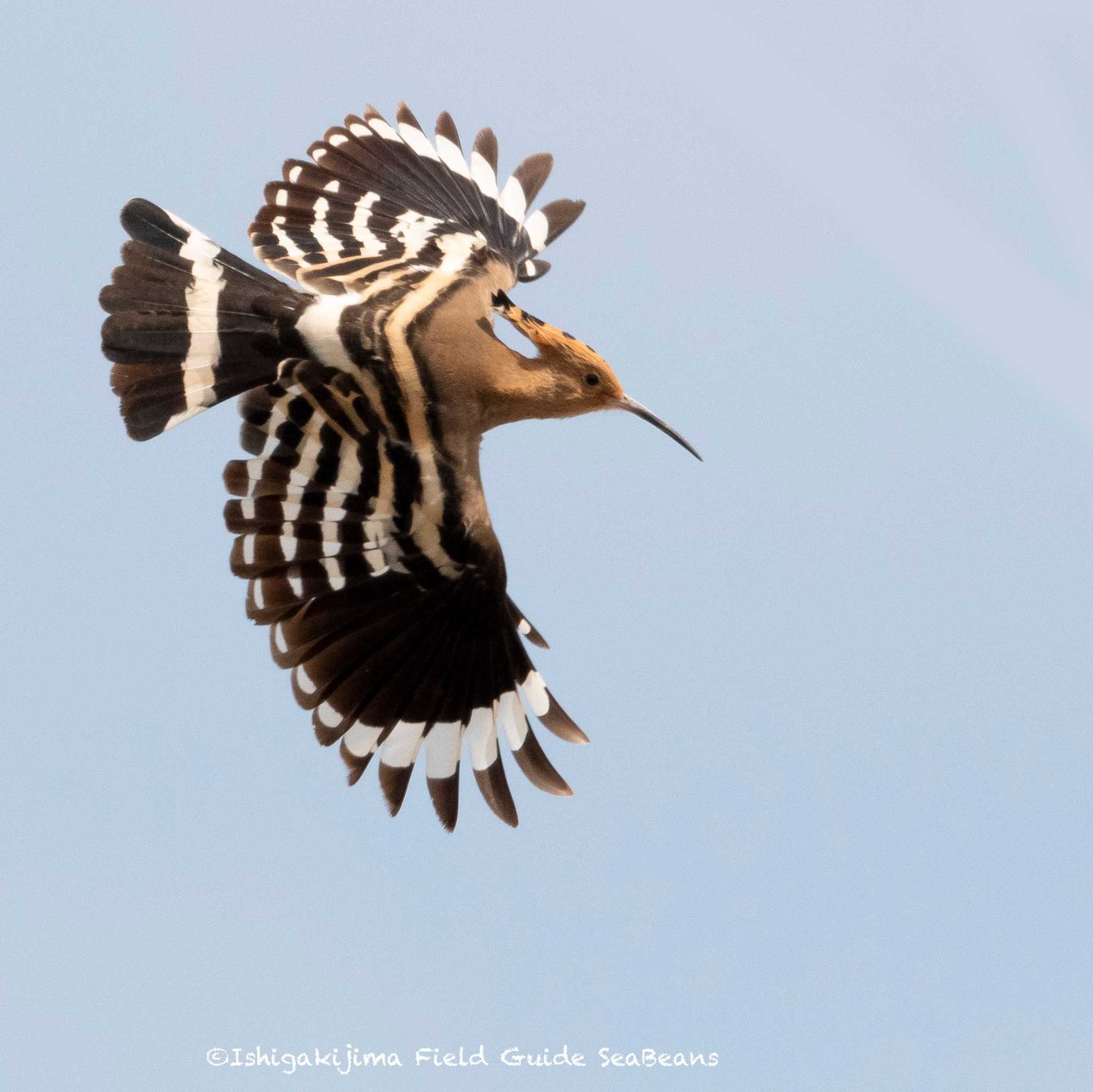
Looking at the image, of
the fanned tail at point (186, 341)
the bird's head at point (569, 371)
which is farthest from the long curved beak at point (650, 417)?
the fanned tail at point (186, 341)

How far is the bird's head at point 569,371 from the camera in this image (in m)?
4.91

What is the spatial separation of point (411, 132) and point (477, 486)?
148cm

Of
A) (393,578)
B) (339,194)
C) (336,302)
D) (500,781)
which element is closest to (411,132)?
(339,194)

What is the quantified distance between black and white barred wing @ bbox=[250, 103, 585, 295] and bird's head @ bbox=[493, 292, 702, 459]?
33 centimetres

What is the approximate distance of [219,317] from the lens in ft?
15.5

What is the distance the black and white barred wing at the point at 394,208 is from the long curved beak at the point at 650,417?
534 millimetres

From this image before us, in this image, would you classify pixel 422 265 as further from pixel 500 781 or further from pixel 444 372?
pixel 500 781

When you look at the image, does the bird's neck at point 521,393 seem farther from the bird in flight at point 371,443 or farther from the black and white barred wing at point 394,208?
the black and white barred wing at point 394,208

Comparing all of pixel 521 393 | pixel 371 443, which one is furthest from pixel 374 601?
pixel 521 393

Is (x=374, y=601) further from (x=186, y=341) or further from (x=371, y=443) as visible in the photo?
(x=186, y=341)

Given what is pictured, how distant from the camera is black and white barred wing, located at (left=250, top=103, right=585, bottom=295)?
513cm

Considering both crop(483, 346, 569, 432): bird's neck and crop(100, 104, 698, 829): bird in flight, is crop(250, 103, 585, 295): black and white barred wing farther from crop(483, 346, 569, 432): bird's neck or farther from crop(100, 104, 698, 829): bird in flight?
crop(483, 346, 569, 432): bird's neck

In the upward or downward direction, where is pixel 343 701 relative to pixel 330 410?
downward

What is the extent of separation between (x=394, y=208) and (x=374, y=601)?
51.9 inches
